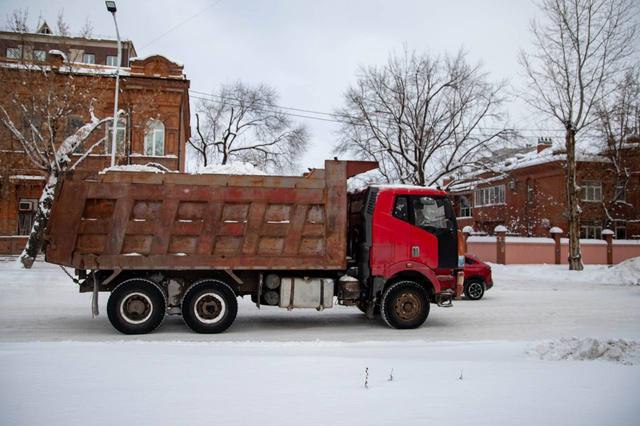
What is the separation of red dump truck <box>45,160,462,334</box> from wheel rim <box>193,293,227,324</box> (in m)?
0.02

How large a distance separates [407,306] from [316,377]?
5327mm

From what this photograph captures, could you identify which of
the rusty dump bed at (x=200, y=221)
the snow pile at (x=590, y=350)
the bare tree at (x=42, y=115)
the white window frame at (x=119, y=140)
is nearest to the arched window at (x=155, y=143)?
the white window frame at (x=119, y=140)

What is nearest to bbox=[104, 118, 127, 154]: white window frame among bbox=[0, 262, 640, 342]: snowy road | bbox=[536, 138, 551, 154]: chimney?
bbox=[0, 262, 640, 342]: snowy road

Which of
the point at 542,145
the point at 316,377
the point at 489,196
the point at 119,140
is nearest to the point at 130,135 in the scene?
the point at 119,140

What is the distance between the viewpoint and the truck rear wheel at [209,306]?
9680 millimetres

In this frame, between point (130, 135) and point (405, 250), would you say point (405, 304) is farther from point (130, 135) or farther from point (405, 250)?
point (130, 135)

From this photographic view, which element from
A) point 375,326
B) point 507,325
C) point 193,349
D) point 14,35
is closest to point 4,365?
point 193,349

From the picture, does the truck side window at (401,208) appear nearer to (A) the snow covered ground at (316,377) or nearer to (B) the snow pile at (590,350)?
(A) the snow covered ground at (316,377)

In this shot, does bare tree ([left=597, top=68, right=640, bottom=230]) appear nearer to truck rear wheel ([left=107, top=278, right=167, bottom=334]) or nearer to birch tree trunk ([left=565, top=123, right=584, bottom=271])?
birch tree trunk ([left=565, top=123, right=584, bottom=271])

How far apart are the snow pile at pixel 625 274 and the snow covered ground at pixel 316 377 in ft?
45.5

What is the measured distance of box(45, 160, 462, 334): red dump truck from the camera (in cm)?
938

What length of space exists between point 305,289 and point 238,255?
1483 mm

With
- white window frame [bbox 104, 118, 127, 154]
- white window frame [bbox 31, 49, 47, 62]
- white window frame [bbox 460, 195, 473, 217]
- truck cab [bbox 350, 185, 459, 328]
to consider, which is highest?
white window frame [bbox 31, 49, 47, 62]

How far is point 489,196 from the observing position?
52.2 m
